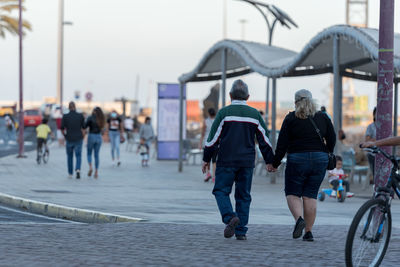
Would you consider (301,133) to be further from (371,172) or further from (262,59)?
(262,59)

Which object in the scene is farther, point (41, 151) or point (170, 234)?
point (41, 151)

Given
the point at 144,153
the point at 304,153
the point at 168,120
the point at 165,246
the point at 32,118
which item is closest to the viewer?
the point at 165,246

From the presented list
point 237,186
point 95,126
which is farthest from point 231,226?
point 95,126

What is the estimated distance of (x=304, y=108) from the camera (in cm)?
890

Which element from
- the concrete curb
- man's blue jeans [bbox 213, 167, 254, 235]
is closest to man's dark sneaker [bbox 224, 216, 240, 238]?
man's blue jeans [bbox 213, 167, 254, 235]

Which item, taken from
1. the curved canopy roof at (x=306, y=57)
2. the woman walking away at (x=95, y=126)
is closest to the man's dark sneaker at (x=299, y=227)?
the curved canopy roof at (x=306, y=57)

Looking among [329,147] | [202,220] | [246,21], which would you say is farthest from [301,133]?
[246,21]

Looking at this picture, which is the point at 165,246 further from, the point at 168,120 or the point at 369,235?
the point at 168,120

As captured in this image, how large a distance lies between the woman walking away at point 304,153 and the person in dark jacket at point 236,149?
0.25 meters

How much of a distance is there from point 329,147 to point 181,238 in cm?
185

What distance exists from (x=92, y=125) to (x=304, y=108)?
11.5 m

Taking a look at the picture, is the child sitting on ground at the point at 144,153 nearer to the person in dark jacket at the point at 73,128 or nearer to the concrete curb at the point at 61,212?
the person in dark jacket at the point at 73,128

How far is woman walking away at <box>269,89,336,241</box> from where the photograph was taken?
8.91 metres

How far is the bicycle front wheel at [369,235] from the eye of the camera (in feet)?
21.0
